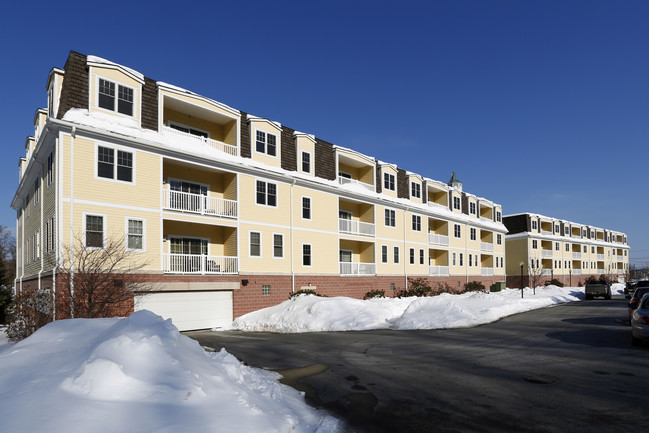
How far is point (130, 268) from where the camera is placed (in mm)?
18922

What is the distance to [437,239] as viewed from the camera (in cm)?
4075

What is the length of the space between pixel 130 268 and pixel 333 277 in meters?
13.8

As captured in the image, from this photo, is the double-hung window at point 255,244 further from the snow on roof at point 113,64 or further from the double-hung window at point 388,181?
the double-hung window at point 388,181

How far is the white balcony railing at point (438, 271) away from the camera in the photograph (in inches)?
1548

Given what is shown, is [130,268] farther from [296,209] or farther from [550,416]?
[550,416]

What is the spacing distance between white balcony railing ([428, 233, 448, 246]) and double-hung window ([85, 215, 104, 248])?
28.7m

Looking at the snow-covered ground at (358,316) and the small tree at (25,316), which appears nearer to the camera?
the small tree at (25,316)

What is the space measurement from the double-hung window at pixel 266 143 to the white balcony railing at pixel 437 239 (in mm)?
19261

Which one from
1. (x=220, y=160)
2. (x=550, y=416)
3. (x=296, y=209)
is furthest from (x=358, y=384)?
(x=296, y=209)

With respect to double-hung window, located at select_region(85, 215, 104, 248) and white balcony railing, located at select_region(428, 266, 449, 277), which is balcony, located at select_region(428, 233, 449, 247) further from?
double-hung window, located at select_region(85, 215, 104, 248)

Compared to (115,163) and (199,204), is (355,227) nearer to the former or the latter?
(199,204)

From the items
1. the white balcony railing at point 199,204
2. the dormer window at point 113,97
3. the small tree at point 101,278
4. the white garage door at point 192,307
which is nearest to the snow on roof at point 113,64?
the dormer window at point 113,97

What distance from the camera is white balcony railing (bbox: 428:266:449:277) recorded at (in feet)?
129

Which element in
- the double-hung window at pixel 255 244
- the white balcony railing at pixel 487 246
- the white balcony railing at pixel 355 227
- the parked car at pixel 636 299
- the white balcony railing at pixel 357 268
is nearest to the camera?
the parked car at pixel 636 299
